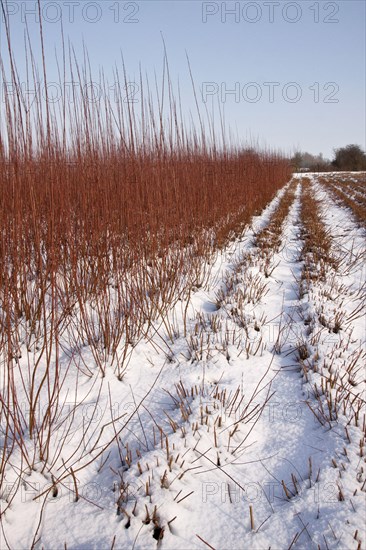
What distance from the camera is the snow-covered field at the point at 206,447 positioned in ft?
3.53

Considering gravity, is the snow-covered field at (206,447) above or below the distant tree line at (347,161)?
below

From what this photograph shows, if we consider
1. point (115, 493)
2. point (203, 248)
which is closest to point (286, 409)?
point (115, 493)

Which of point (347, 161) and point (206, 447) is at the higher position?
point (347, 161)

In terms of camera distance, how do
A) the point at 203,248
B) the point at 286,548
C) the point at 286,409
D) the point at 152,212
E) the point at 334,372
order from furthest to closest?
the point at 203,248, the point at 152,212, the point at 334,372, the point at 286,409, the point at 286,548

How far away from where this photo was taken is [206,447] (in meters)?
1.39

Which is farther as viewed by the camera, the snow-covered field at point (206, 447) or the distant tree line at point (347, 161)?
the distant tree line at point (347, 161)

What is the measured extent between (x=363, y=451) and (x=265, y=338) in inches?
40.8

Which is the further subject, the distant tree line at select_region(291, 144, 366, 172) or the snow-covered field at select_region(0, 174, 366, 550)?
the distant tree line at select_region(291, 144, 366, 172)

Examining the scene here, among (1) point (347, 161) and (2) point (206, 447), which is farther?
(1) point (347, 161)

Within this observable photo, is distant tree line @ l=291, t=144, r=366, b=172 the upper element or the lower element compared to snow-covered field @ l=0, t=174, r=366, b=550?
upper

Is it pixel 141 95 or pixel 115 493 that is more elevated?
pixel 141 95

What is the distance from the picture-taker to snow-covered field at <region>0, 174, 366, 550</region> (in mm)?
1077

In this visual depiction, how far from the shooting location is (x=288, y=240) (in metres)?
5.05

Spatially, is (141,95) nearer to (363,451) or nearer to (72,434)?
(72,434)
